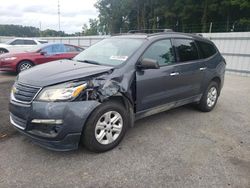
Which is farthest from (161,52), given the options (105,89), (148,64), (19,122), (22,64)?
(22,64)

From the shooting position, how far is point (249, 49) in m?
10.3

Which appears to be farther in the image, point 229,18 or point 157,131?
point 229,18

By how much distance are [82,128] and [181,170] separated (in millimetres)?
1381

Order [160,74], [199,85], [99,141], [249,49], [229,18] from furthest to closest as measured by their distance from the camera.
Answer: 1. [229,18]
2. [249,49]
3. [199,85]
4. [160,74]
5. [99,141]

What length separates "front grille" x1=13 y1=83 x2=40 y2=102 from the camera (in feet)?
9.87

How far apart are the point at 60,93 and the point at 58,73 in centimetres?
42

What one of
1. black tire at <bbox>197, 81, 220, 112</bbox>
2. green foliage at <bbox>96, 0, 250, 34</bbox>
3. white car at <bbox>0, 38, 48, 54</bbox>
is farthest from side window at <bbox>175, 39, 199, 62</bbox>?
green foliage at <bbox>96, 0, 250, 34</bbox>

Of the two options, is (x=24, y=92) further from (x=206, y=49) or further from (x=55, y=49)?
(x=55, y=49)

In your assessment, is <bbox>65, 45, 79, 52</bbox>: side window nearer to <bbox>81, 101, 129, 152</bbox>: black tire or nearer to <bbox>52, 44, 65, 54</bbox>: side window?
<bbox>52, 44, 65, 54</bbox>: side window

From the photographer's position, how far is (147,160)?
3213 mm

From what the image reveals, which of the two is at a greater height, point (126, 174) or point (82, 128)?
point (82, 128)

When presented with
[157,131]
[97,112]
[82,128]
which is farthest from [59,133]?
[157,131]

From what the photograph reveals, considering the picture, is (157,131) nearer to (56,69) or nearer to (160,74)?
(160,74)

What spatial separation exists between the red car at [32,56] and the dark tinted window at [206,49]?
6590 mm
